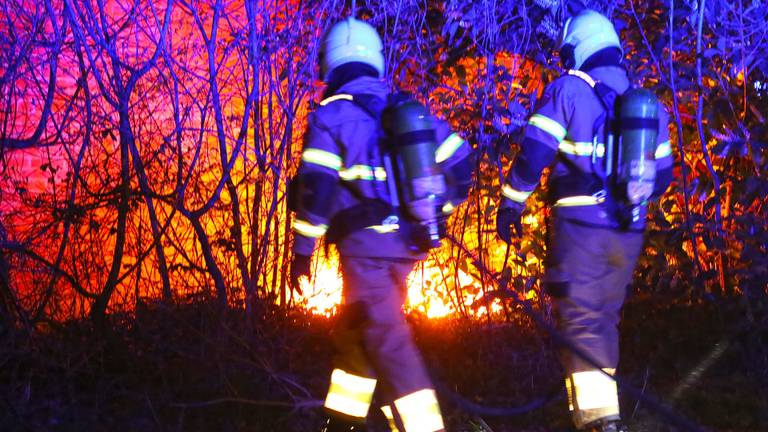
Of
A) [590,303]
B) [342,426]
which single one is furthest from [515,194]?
[342,426]

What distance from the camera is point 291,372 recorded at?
4.68 m

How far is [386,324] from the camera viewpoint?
3.23 meters

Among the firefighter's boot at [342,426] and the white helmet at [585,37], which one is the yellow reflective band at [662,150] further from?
the firefighter's boot at [342,426]

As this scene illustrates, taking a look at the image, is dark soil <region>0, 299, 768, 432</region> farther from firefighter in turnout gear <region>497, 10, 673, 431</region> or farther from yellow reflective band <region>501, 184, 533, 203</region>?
yellow reflective band <region>501, 184, 533, 203</region>

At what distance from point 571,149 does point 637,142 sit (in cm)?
30

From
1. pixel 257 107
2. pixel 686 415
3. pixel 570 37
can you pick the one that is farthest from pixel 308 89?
pixel 686 415

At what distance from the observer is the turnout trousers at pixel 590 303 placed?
344 centimetres

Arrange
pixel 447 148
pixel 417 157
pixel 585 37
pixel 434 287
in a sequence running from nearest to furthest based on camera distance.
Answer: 1. pixel 417 157
2. pixel 447 148
3. pixel 585 37
4. pixel 434 287

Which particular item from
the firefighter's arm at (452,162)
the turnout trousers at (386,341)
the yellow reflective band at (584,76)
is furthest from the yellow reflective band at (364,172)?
the yellow reflective band at (584,76)

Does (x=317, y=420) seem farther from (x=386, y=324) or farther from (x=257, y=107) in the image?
(x=257, y=107)

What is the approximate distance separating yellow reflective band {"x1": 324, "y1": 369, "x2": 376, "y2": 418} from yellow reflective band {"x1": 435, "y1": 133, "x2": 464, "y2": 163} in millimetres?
1014

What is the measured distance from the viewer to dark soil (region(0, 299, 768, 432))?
4.12 meters

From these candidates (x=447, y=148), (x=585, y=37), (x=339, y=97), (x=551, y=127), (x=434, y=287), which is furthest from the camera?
(x=434, y=287)

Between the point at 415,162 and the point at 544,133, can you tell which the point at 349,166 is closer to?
the point at 415,162
